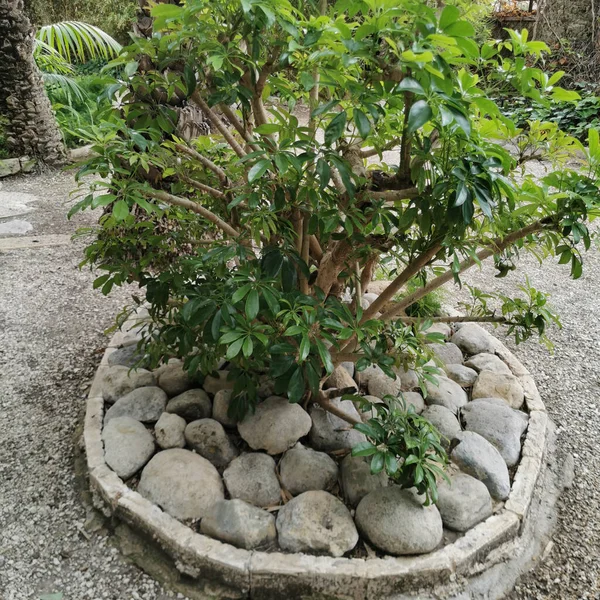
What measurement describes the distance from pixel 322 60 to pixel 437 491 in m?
1.19

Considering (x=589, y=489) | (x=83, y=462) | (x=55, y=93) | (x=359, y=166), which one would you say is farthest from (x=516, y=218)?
(x=55, y=93)

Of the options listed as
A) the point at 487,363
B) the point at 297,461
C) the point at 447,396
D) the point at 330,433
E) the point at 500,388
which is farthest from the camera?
the point at 487,363

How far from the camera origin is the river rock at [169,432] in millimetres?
1762

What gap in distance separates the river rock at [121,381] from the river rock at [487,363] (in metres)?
1.36

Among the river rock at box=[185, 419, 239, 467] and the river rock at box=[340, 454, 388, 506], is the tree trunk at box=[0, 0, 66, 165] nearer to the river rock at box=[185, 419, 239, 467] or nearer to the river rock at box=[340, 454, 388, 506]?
the river rock at box=[185, 419, 239, 467]

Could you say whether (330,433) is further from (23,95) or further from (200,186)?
(23,95)

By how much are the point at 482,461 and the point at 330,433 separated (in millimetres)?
497

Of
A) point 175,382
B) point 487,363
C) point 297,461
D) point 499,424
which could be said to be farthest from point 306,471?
point 487,363

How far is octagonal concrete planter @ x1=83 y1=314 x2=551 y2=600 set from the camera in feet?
4.55

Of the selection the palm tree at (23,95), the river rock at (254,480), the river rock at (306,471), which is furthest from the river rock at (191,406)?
the palm tree at (23,95)

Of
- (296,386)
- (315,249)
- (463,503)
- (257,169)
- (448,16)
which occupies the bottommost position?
(463,503)

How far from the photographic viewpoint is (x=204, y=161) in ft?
5.29

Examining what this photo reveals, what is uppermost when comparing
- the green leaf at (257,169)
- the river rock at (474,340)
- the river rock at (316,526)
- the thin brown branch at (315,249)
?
the green leaf at (257,169)

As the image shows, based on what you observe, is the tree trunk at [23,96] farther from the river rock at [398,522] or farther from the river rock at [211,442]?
the river rock at [398,522]
